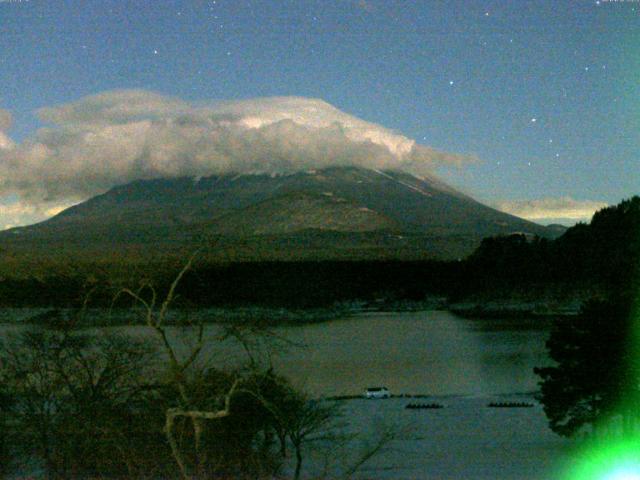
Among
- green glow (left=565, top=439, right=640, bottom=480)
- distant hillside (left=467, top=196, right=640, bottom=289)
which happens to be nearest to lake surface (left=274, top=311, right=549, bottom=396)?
green glow (left=565, top=439, right=640, bottom=480)

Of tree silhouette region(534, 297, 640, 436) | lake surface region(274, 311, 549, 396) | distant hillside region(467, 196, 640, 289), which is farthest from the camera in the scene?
distant hillside region(467, 196, 640, 289)

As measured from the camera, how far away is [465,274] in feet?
197

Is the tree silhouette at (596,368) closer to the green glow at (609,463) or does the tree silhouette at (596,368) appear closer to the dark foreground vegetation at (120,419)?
the green glow at (609,463)

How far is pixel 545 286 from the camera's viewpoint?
55469 millimetres

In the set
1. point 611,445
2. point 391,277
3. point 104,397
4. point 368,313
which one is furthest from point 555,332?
point 391,277

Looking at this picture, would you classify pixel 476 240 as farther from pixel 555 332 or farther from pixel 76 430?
pixel 76 430

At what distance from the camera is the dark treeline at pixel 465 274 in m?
49.8

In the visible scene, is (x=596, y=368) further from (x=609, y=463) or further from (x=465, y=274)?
(x=465, y=274)

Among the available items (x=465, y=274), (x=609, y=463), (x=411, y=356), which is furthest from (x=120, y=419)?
(x=465, y=274)

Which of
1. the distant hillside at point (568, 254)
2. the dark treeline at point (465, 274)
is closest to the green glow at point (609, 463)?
the dark treeline at point (465, 274)

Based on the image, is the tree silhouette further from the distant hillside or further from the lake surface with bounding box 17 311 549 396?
the distant hillside

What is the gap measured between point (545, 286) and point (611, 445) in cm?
4660

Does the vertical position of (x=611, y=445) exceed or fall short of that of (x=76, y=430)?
it falls short

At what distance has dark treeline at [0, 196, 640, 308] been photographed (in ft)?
163
